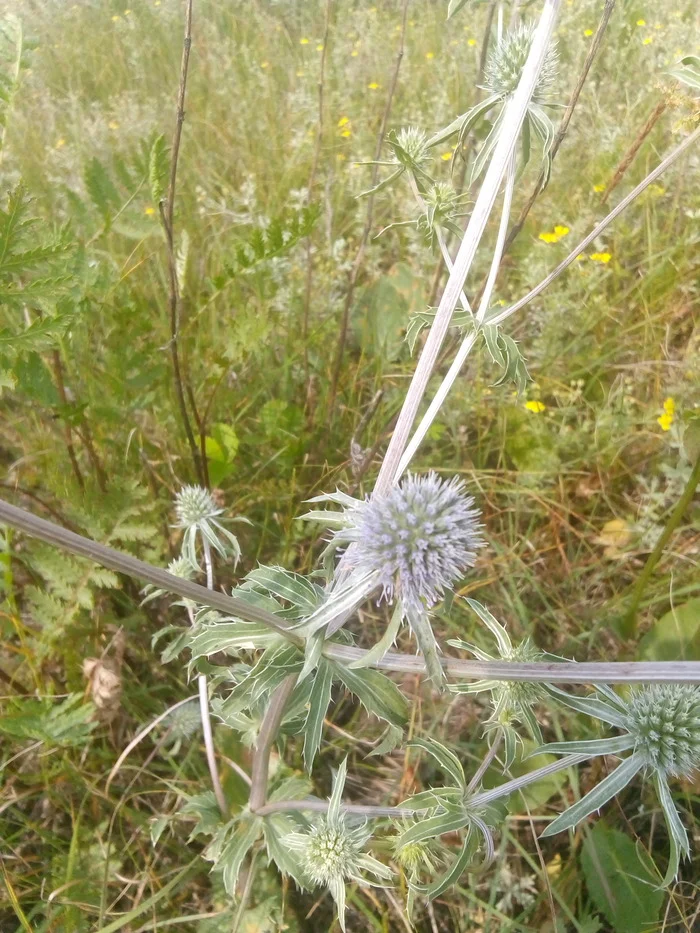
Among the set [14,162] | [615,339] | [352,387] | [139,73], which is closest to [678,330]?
[615,339]

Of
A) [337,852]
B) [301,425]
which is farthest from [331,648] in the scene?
[301,425]

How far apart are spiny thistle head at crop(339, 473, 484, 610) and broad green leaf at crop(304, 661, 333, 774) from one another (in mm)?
232

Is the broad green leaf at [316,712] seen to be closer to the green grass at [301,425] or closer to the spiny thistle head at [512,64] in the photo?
the green grass at [301,425]

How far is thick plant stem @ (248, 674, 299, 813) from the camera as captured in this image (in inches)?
55.6

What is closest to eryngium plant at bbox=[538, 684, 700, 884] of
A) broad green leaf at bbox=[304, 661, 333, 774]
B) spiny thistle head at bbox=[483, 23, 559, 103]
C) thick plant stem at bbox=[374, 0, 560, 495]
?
broad green leaf at bbox=[304, 661, 333, 774]

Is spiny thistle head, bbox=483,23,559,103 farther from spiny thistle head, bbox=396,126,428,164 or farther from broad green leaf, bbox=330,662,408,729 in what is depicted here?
broad green leaf, bbox=330,662,408,729

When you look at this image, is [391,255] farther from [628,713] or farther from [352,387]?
[628,713]

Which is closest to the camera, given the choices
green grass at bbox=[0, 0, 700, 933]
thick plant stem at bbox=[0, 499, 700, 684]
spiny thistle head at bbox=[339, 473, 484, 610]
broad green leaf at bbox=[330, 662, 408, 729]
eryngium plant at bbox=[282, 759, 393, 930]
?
thick plant stem at bbox=[0, 499, 700, 684]

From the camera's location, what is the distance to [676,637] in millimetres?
1984

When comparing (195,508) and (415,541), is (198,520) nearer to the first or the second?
(195,508)

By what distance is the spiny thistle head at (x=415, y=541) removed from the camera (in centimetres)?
111

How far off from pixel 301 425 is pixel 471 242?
134cm

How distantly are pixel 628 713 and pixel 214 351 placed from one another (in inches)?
78.9

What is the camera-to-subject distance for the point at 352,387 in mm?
2623
